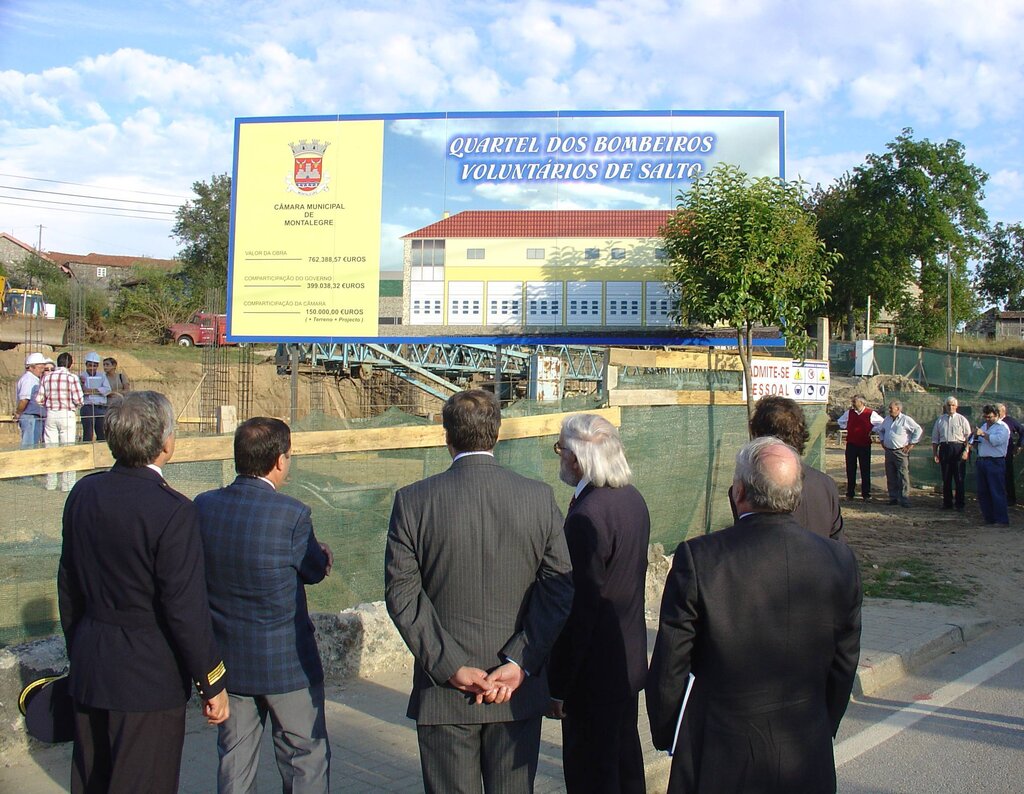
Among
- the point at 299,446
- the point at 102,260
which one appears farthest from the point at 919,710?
the point at 102,260

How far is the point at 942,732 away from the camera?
548cm

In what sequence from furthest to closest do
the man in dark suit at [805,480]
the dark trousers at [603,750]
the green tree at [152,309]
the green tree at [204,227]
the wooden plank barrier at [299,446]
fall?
the green tree at [204,227] → the green tree at [152,309] → the wooden plank barrier at [299,446] → the man in dark suit at [805,480] → the dark trousers at [603,750]

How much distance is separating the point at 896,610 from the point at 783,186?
16.7ft

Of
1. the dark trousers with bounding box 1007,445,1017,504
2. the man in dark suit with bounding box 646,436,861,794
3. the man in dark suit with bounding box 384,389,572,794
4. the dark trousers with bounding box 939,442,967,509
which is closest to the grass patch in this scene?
the dark trousers with bounding box 939,442,967,509

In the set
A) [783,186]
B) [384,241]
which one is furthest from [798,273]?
[384,241]

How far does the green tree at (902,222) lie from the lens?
166 feet

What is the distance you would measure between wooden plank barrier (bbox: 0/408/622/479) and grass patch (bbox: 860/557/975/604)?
11.6 feet

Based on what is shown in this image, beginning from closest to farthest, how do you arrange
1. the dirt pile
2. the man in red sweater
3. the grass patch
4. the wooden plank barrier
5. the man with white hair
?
the wooden plank barrier, the grass patch, the man with white hair, the man in red sweater, the dirt pile

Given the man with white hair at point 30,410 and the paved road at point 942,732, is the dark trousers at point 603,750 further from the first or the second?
the man with white hair at point 30,410

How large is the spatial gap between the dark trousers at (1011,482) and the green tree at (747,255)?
5741 mm

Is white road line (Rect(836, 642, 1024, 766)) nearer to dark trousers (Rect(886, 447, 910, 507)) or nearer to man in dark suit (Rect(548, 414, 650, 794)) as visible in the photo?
man in dark suit (Rect(548, 414, 650, 794))

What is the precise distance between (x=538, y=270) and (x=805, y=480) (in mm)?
9153

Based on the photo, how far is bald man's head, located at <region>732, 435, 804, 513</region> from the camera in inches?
114

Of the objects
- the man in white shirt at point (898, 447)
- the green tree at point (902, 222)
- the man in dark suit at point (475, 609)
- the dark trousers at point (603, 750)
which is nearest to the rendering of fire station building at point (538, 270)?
the man in white shirt at point (898, 447)
